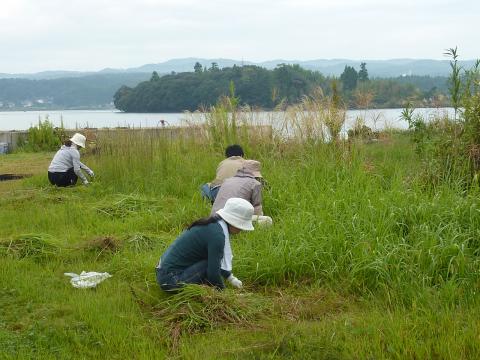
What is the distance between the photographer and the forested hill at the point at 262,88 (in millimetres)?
11227

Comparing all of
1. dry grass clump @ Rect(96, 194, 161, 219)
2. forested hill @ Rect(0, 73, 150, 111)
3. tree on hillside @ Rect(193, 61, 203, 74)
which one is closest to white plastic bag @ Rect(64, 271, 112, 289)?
dry grass clump @ Rect(96, 194, 161, 219)

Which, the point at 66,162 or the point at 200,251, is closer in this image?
the point at 200,251

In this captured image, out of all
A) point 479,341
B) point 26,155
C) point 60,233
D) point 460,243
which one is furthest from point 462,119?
point 26,155

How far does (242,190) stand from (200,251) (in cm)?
225

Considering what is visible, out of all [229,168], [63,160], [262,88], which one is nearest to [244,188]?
[229,168]

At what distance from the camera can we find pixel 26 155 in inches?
650

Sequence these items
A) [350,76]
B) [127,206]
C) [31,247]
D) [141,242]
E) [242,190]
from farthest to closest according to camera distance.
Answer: [350,76], [127,206], [242,190], [141,242], [31,247]

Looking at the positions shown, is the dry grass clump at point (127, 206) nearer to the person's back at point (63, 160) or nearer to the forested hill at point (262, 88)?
the person's back at point (63, 160)

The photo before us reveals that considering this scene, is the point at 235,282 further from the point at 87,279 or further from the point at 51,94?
the point at 51,94

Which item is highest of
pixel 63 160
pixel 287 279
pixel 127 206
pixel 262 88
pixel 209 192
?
pixel 262 88

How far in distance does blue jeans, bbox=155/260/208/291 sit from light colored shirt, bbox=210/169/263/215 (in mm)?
1788

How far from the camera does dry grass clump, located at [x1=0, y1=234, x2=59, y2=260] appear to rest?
610 centimetres

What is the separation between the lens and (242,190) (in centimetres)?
685

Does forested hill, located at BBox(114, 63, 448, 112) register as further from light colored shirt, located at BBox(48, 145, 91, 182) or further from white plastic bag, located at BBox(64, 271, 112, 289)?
white plastic bag, located at BBox(64, 271, 112, 289)
